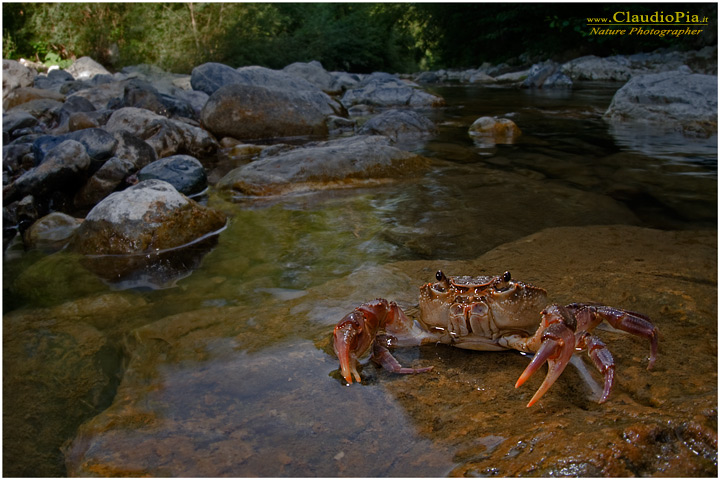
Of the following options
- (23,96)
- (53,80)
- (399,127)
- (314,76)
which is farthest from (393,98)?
(53,80)

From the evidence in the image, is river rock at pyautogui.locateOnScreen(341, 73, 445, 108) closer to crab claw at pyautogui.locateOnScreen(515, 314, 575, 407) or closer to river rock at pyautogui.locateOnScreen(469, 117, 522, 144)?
river rock at pyautogui.locateOnScreen(469, 117, 522, 144)

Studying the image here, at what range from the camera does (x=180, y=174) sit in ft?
23.8

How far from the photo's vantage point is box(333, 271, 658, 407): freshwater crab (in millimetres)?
2514

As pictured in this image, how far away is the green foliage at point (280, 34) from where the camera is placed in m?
22.6

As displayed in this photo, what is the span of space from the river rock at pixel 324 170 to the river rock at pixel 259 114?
3.91 meters

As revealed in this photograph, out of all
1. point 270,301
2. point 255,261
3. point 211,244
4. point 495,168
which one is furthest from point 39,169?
point 495,168

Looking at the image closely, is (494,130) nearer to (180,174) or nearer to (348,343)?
(180,174)

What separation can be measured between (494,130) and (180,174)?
640cm

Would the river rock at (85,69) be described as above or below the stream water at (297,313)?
above

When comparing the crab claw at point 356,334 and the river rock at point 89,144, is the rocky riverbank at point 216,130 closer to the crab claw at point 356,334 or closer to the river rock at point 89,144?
the river rock at point 89,144

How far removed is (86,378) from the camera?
294cm

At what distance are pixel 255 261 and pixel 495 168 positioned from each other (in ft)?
14.6

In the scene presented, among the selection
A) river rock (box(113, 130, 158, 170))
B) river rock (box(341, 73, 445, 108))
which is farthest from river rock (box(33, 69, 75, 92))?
river rock (box(113, 130, 158, 170))

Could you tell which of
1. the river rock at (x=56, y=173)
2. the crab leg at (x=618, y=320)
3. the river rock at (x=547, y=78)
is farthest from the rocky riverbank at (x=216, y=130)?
the crab leg at (x=618, y=320)
